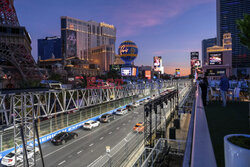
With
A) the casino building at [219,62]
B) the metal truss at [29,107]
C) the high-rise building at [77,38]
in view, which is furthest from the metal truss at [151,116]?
the high-rise building at [77,38]

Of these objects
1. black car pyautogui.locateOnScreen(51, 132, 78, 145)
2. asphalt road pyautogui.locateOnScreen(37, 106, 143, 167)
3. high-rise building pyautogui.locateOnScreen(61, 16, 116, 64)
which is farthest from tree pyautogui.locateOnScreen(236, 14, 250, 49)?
high-rise building pyautogui.locateOnScreen(61, 16, 116, 64)

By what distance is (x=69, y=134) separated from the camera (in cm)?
1717

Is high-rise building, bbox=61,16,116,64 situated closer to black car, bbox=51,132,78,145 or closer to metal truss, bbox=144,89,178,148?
black car, bbox=51,132,78,145

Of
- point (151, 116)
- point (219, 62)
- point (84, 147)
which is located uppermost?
point (219, 62)

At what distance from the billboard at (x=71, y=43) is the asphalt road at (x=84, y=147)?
517ft

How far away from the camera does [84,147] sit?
15.1m

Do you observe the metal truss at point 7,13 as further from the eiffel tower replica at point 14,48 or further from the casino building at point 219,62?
the casino building at point 219,62

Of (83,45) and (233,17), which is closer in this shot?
(233,17)

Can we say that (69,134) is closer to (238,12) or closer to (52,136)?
(52,136)

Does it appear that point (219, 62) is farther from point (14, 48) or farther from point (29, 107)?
point (14, 48)

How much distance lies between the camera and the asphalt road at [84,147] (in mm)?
12615

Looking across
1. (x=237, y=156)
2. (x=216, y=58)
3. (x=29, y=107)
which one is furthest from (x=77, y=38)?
(x=237, y=156)

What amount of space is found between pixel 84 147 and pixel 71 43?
171 m

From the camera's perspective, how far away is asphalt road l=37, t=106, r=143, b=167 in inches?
497
